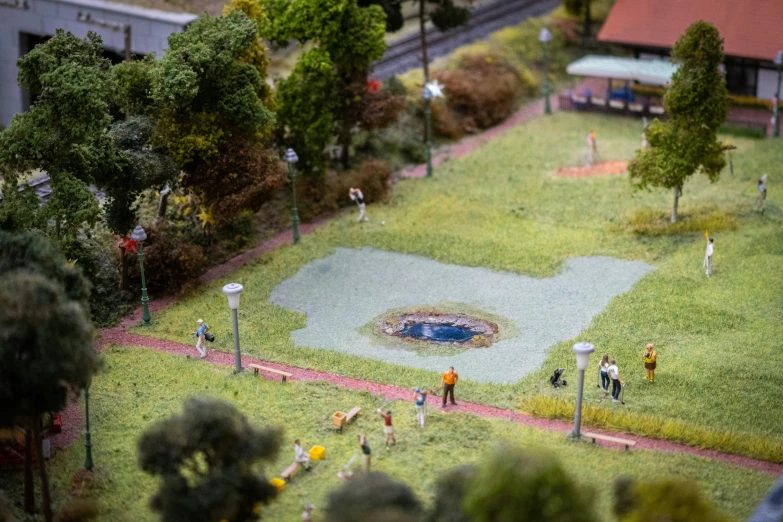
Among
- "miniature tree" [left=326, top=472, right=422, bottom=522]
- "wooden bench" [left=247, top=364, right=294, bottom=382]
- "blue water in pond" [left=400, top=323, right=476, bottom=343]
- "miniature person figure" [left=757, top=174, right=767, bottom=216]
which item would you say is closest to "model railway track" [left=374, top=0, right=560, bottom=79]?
"miniature person figure" [left=757, top=174, right=767, bottom=216]

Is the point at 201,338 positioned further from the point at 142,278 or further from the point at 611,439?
A: the point at 611,439

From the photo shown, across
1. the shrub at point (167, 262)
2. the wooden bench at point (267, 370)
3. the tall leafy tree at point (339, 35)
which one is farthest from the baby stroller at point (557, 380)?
the tall leafy tree at point (339, 35)

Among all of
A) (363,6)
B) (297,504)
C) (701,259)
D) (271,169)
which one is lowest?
(297,504)

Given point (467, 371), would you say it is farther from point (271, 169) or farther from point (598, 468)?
point (271, 169)

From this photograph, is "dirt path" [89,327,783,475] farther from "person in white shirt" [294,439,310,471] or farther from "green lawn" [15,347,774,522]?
"person in white shirt" [294,439,310,471]

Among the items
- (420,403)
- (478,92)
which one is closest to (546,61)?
(478,92)

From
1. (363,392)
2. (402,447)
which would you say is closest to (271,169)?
(363,392)
